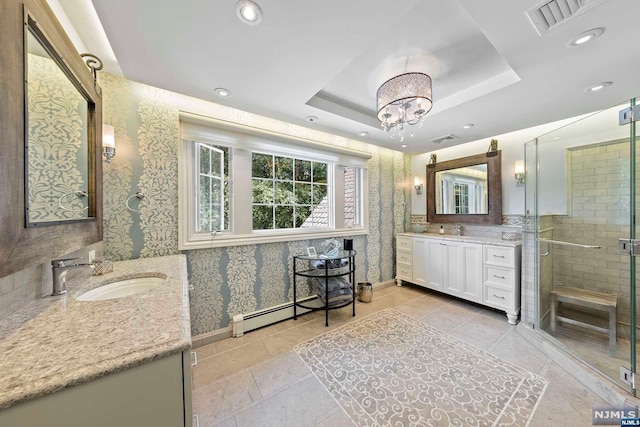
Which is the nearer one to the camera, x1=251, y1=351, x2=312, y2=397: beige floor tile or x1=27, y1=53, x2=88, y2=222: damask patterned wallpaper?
x1=27, y1=53, x2=88, y2=222: damask patterned wallpaper

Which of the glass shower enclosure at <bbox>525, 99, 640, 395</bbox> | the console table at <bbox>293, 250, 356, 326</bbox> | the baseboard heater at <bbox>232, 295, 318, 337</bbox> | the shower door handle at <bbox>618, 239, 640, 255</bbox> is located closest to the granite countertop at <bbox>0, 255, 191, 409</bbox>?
the baseboard heater at <bbox>232, 295, 318, 337</bbox>

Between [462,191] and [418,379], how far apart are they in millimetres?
2827

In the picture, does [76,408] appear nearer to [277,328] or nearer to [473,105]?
[277,328]

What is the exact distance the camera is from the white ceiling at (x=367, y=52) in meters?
1.16

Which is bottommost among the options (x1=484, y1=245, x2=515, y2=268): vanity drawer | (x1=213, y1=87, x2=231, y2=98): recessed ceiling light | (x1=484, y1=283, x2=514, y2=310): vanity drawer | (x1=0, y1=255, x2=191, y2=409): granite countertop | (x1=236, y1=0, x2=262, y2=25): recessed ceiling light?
(x1=484, y1=283, x2=514, y2=310): vanity drawer

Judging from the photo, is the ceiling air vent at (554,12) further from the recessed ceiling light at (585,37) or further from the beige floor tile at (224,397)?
the beige floor tile at (224,397)

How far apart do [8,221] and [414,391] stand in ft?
7.30

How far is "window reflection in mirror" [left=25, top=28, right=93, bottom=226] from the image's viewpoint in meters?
0.80

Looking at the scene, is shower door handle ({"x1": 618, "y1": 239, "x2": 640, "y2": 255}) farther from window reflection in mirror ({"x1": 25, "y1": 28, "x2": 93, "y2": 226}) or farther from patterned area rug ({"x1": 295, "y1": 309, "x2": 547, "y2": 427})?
window reflection in mirror ({"x1": 25, "y1": 28, "x2": 93, "y2": 226})

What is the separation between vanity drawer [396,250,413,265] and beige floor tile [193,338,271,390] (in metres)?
2.54

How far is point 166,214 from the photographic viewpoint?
195cm

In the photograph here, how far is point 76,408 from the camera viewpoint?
21.0 inches

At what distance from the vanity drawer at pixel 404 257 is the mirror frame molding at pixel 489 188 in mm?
754

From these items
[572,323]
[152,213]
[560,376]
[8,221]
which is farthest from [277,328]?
[572,323]
